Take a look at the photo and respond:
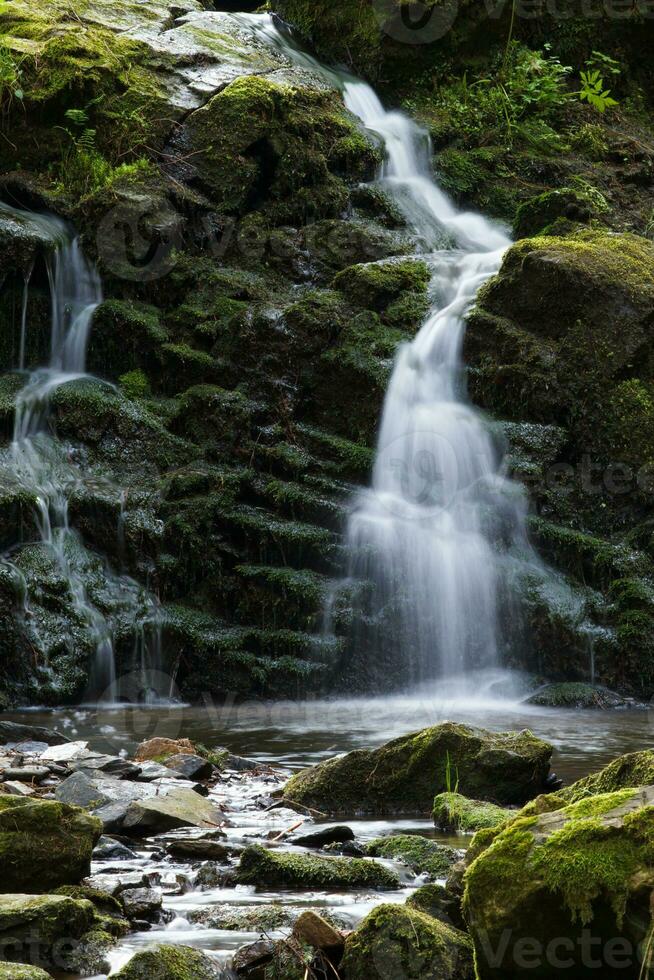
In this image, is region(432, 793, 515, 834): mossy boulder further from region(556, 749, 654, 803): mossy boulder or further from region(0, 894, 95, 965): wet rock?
region(0, 894, 95, 965): wet rock

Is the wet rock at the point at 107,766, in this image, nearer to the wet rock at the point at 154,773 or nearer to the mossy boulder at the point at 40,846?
the wet rock at the point at 154,773

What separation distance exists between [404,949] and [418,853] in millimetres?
1166

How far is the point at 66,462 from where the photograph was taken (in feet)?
31.7

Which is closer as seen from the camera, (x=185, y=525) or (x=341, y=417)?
(x=185, y=525)

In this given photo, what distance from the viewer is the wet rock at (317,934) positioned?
2.86 m

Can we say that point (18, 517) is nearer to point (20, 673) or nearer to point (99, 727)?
point (20, 673)

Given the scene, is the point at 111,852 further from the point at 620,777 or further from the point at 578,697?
the point at 578,697

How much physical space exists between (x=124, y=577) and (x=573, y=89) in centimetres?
1170

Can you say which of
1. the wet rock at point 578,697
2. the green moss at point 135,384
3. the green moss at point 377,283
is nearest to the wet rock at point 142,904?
the wet rock at point 578,697

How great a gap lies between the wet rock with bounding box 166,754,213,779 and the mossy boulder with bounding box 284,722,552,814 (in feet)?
1.91

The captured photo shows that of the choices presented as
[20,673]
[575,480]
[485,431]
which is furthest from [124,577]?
[575,480]

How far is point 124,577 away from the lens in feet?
30.1

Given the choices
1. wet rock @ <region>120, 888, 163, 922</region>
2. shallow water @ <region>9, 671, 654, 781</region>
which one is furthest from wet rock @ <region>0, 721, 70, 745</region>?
wet rock @ <region>120, 888, 163, 922</region>

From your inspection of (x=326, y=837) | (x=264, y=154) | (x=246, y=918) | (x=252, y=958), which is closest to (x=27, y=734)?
(x=326, y=837)
